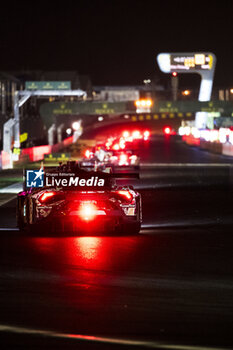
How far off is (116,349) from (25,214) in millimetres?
8788

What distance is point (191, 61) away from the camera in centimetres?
8425

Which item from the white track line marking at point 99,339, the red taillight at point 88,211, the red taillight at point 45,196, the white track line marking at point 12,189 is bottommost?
the white track line marking at point 12,189

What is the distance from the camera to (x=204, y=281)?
9.47 metres

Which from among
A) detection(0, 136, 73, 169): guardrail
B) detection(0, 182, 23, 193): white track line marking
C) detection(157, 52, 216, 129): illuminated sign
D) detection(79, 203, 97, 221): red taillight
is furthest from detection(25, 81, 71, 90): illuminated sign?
detection(79, 203, 97, 221): red taillight

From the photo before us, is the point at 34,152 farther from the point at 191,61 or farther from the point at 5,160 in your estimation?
the point at 191,61

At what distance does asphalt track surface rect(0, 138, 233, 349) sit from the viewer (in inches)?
259

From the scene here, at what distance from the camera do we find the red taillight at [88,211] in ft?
46.1

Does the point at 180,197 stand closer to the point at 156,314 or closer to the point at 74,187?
the point at 74,187

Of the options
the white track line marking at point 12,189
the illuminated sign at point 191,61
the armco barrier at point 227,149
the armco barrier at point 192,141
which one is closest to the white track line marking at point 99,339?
the white track line marking at point 12,189

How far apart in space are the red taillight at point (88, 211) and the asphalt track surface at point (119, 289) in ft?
1.19

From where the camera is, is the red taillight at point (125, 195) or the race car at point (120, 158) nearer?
the red taillight at point (125, 195)

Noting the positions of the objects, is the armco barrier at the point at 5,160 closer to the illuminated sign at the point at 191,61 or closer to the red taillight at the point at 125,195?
the red taillight at the point at 125,195

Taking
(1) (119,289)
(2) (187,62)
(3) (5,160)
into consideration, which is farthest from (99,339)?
(2) (187,62)

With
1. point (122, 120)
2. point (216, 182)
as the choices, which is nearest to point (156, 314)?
point (216, 182)
